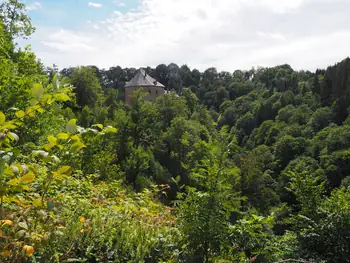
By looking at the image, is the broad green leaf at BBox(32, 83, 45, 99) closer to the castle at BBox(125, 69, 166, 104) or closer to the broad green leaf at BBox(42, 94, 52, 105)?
the broad green leaf at BBox(42, 94, 52, 105)

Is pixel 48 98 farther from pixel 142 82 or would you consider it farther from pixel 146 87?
pixel 142 82

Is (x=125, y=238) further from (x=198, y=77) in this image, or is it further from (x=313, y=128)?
(x=198, y=77)

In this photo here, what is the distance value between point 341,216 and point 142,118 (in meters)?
29.4

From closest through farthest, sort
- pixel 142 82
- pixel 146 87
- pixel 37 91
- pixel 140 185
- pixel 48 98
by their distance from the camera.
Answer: pixel 37 91 < pixel 48 98 < pixel 140 185 < pixel 146 87 < pixel 142 82

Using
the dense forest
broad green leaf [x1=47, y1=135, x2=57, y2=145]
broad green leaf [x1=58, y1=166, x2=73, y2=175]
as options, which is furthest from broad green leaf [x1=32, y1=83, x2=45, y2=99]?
broad green leaf [x1=58, y1=166, x2=73, y2=175]

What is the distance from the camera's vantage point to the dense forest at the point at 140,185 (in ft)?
6.23

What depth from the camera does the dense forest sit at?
190 centimetres

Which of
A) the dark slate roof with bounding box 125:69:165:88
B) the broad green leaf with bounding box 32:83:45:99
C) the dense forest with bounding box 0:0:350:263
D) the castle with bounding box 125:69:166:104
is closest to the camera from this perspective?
the broad green leaf with bounding box 32:83:45:99

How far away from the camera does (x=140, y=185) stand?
26.8 metres

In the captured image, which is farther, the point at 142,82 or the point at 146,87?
the point at 142,82

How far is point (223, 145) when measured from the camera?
3459 millimetres

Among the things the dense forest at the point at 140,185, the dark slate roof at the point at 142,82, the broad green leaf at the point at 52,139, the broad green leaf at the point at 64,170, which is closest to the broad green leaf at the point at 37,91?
the dense forest at the point at 140,185

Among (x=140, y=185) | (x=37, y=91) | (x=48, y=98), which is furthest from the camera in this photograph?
(x=140, y=185)

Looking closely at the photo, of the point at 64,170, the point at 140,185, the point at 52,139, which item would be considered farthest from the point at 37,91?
the point at 140,185
